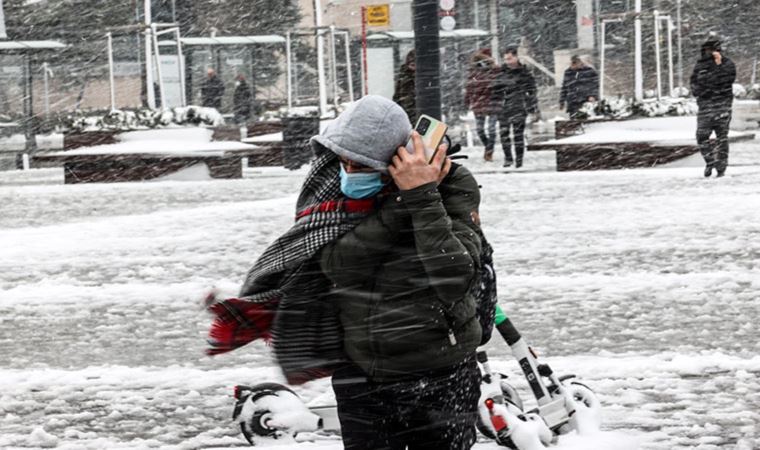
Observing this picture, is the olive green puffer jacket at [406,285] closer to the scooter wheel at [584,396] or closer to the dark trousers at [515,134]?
the scooter wheel at [584,396]

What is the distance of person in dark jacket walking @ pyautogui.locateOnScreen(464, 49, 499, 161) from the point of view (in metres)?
20.8

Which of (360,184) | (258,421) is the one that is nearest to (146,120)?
(258,421)

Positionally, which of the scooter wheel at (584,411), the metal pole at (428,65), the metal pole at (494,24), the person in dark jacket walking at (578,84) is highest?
the metal pole at (494,24)

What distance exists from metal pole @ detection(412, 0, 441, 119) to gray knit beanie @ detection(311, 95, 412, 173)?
9.67 feet

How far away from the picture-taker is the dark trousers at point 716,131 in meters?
16.4

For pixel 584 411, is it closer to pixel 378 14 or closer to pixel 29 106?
pixel 29 106

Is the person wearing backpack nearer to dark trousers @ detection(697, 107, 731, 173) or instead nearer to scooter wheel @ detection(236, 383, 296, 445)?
scooter wheel @ detection(236, 383, 296, 445)

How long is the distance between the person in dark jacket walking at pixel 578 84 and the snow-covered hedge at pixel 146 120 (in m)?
6.48

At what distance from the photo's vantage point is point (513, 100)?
66.1 ft

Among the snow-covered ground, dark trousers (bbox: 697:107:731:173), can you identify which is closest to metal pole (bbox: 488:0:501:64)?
dark trousers (bbox: 697:107:731:173)

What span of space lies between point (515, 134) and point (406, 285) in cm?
1745

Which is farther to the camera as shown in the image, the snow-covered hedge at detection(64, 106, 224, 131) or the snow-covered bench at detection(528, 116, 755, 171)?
the snow-covered hedge at detection(64, 106, 224, 131)

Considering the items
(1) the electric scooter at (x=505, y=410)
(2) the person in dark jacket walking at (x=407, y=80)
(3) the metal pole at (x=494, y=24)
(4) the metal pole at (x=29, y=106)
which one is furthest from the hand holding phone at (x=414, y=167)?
(3) the metal pole at (x=494, y=24)

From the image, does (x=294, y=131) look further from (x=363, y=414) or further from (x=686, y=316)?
(x=363, y=414)
